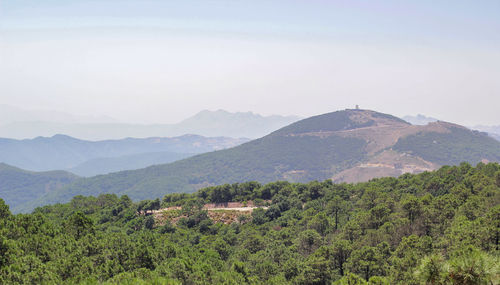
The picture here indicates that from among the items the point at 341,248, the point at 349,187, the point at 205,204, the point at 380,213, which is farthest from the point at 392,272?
the point at 205,204

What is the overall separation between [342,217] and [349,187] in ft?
82.9

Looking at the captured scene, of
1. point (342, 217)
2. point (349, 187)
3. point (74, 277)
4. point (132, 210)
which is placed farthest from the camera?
point (349, 187)

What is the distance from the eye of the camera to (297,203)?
230 ft

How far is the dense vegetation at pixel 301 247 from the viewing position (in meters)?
20.5

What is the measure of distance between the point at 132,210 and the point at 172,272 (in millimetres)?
47810

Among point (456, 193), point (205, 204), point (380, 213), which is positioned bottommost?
point (205, 204)

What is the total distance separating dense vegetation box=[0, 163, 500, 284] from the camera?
20516 millimetres

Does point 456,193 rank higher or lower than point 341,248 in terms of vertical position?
higher

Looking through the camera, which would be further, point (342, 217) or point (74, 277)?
point (342, 217)

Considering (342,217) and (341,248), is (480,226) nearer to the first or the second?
(341,248)

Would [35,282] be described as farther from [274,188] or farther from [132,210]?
[274,188]

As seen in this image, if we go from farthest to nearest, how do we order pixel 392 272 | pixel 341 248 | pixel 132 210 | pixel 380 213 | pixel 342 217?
1. pixel 132 210
2. pixel 342 217
3. pixel 380 213
4. pixel 341 248
5. pixel 392 272

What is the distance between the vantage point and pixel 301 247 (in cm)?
4019

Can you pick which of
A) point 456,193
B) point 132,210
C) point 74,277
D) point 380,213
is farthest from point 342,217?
point 132,210
